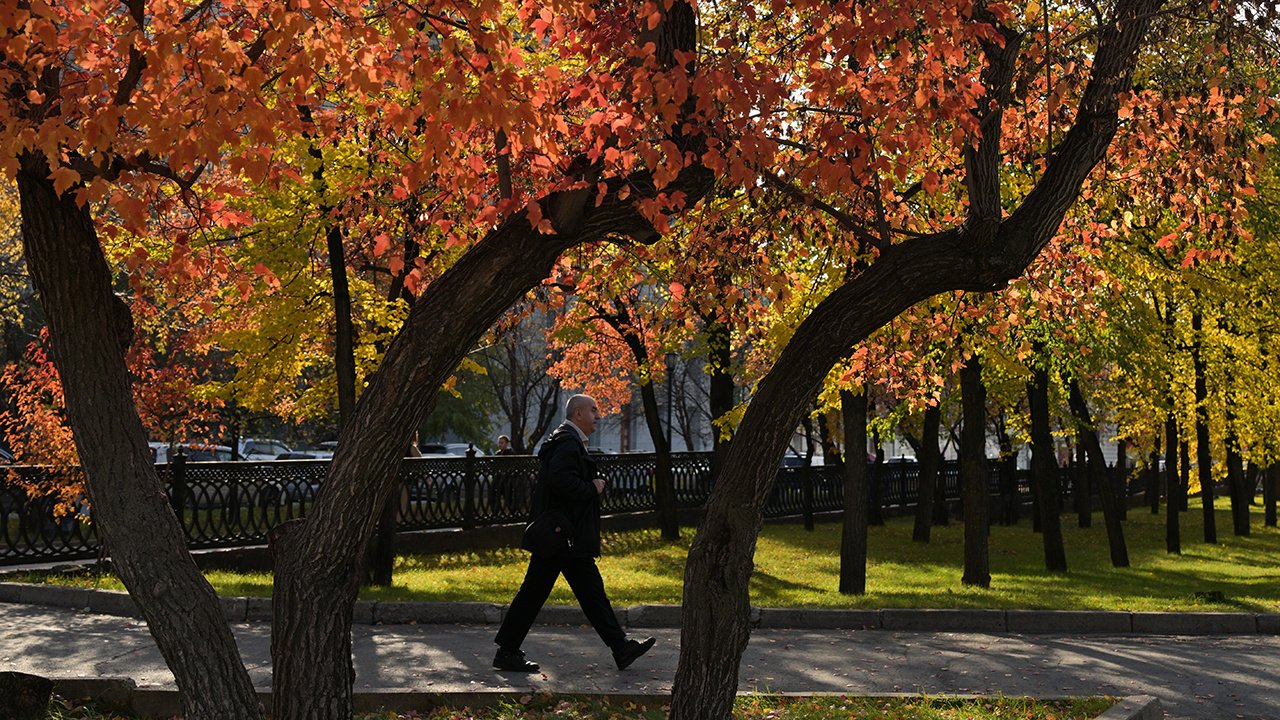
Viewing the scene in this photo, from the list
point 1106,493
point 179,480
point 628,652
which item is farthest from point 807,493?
point 628,652

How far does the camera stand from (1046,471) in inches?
811

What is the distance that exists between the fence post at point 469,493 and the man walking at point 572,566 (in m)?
12.6

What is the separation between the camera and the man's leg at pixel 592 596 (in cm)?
931

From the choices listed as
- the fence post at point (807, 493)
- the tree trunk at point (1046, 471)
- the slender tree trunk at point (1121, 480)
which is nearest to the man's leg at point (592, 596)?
the tree trunk at point (1046, 471)

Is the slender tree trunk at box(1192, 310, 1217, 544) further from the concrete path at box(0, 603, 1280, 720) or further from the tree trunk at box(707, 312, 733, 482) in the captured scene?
the concrete path at box(0, 603, 1280, 720)

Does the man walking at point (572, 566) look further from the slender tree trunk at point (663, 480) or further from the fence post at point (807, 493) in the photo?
the fence post at point (807, 493)

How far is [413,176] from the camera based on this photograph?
20.2 ft

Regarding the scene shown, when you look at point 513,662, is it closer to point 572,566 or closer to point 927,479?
point 572,566

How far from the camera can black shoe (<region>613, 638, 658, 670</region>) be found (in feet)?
30.9

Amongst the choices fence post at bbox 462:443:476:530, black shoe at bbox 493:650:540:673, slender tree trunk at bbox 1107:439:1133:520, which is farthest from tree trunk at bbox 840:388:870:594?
slender tree trunk at bbox 1107:439:1133:520

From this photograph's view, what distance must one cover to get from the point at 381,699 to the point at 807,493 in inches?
894

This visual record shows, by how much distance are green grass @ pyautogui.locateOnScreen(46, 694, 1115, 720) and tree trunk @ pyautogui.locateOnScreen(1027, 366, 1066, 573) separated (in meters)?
12.3

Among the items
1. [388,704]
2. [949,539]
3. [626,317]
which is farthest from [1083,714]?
[949,539]

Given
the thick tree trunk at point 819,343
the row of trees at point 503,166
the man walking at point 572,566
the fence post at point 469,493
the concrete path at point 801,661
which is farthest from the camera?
the fence post at point 469,493
